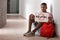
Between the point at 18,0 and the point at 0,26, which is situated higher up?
the point at 18,0

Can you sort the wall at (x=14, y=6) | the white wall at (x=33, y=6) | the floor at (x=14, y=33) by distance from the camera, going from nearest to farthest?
the floor at (x=14, y=33)
the white wall at (x=33, y=6)
the wall at (x=14, y=6)

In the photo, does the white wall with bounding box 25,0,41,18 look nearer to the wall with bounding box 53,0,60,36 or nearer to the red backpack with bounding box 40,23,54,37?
the wall with bounding box 53,0,60,36

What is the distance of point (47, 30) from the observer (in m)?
3.30

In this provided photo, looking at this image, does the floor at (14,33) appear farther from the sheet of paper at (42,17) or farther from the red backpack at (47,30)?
the sheet of paper at (42,17)

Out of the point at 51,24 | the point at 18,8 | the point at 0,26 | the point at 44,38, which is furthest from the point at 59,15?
the point at 18,8

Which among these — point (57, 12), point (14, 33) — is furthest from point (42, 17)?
point (14, 33)

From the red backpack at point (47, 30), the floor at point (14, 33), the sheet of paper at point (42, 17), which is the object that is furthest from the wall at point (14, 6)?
the red backpack at point (47, 30)

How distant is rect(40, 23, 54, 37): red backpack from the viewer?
3303 mm

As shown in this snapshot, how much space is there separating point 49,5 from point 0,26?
1.45 m

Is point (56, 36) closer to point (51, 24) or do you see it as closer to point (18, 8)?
point (51, 24)

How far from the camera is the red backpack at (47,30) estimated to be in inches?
130

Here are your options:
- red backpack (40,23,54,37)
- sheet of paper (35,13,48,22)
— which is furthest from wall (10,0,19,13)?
red backpack (40,23,54,37)

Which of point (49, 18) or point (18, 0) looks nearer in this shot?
point (49, 18)

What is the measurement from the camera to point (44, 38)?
319 centimetres
